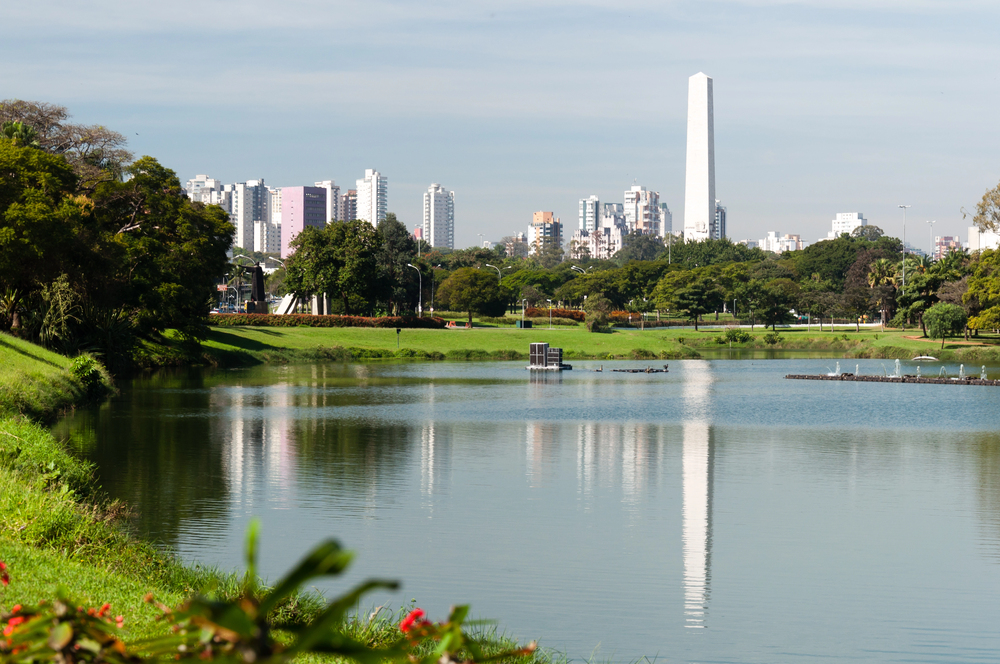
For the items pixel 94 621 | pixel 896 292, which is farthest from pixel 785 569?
pixel 896 292

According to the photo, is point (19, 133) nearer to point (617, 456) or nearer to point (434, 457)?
point (434, 457)

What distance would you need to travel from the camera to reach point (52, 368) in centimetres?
3253

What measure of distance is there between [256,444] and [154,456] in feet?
10.9

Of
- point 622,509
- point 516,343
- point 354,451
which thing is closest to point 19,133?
point 354,451

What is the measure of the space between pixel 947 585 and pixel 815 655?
3.81 meters

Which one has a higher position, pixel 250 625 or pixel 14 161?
pixel 14 161

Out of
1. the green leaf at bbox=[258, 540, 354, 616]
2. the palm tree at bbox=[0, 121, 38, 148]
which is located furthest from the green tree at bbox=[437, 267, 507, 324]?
the green leaf at bbox=[258, 540, 354, 616]

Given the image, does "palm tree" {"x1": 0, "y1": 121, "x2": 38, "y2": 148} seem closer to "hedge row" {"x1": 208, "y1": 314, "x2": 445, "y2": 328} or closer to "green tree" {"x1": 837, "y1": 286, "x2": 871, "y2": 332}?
"hedge row" {"x1": 208, "y1": 314, "x2": 445, "y2": 328}

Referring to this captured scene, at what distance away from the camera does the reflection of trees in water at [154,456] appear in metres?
17.0

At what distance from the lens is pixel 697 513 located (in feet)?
57.0

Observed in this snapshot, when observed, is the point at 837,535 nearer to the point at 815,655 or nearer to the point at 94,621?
the point at 815,655

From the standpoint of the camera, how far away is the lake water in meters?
11.3

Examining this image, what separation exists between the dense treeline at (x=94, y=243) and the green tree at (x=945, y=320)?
55.6 meters

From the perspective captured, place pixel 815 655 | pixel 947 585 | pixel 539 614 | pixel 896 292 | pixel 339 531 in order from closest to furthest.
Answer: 1. pixel 815 655
2. pixel 539 614
3. pixel 947 585
4. pixel 339 531
5. pixel 896 292
